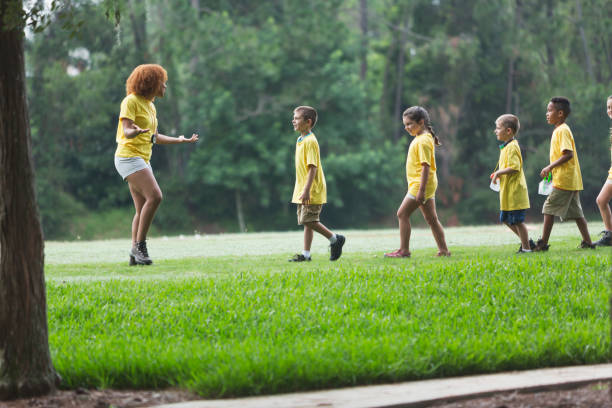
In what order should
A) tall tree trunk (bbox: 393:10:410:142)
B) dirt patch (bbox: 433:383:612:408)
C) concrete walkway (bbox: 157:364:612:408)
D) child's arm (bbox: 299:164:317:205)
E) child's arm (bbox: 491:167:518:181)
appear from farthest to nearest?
tall tree trunk (bbox: 393:10:410:142) → child's arm (bbox: 491:167:518:181) → child's arm (bbox: 299:164:317:205) → concrete walkway (bbox: 157:364:612:408) → dirt patch (bbox: 433:383:612:408)

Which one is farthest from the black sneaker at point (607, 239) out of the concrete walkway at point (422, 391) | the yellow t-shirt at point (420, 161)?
the concrete walkway at point (422, 391)

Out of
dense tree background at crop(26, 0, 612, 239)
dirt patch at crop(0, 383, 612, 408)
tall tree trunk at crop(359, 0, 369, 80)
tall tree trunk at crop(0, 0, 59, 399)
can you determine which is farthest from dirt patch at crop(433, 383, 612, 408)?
tall tree trunk at crop(359, 0, 369, 80)

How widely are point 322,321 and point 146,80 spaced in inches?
161

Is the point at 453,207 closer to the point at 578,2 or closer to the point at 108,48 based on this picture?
the point at 578,2

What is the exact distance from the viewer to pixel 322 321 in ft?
20.7

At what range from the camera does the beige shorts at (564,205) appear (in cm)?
1006

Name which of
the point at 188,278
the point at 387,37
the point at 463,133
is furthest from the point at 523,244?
the point at 387,37

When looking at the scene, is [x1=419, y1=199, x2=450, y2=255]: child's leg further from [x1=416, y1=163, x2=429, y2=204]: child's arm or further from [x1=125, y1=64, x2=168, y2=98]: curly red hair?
[x1=125, y1=64, x2=168, y2=98]: curly red hair

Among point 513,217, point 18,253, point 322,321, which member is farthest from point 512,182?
point 18,253

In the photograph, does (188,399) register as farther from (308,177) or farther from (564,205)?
(564,205)

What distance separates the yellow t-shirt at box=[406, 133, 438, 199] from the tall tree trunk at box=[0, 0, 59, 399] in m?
5.30

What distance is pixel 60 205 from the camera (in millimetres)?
35844

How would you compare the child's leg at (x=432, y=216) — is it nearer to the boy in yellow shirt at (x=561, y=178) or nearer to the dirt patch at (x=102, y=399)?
the boy in yellow shirt at (x=561, y=178)

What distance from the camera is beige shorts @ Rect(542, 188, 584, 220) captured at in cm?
1006
